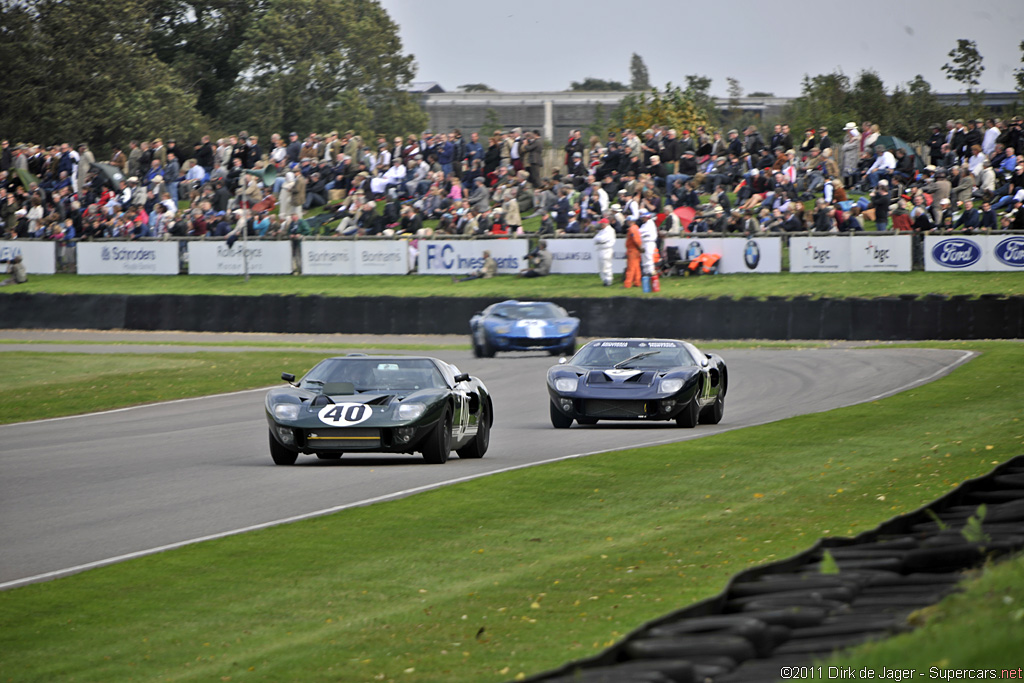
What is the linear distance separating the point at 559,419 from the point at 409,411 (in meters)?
4.01

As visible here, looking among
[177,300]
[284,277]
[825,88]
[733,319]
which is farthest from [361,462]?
[825,88]

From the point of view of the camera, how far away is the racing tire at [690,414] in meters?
15.7

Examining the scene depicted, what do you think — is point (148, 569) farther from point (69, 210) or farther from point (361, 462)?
point (69, 210)

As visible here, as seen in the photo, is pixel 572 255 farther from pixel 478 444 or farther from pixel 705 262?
pixel 478 444

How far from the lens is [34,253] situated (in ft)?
134

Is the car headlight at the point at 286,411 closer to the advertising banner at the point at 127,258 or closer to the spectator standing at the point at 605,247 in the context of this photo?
the spectator standing at the point at 605,247

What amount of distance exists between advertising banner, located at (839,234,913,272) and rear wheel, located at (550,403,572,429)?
17338mm

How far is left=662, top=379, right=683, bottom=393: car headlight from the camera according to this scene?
51.0 feet

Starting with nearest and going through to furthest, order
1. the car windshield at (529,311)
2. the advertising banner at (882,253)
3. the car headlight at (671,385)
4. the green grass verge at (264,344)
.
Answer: the car headlight at (671,385)
the car windshield at (529,311)
the green grass verge at (264,344)
the advertising banner at (882,253)

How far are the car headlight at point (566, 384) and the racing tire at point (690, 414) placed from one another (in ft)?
4.50

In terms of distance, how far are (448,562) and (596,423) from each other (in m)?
8.99

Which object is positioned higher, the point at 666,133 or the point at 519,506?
the point at 666,133

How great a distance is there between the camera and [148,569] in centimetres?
812

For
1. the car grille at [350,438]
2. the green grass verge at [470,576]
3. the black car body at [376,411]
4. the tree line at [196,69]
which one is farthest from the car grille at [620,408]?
the tree line at [196,69]
